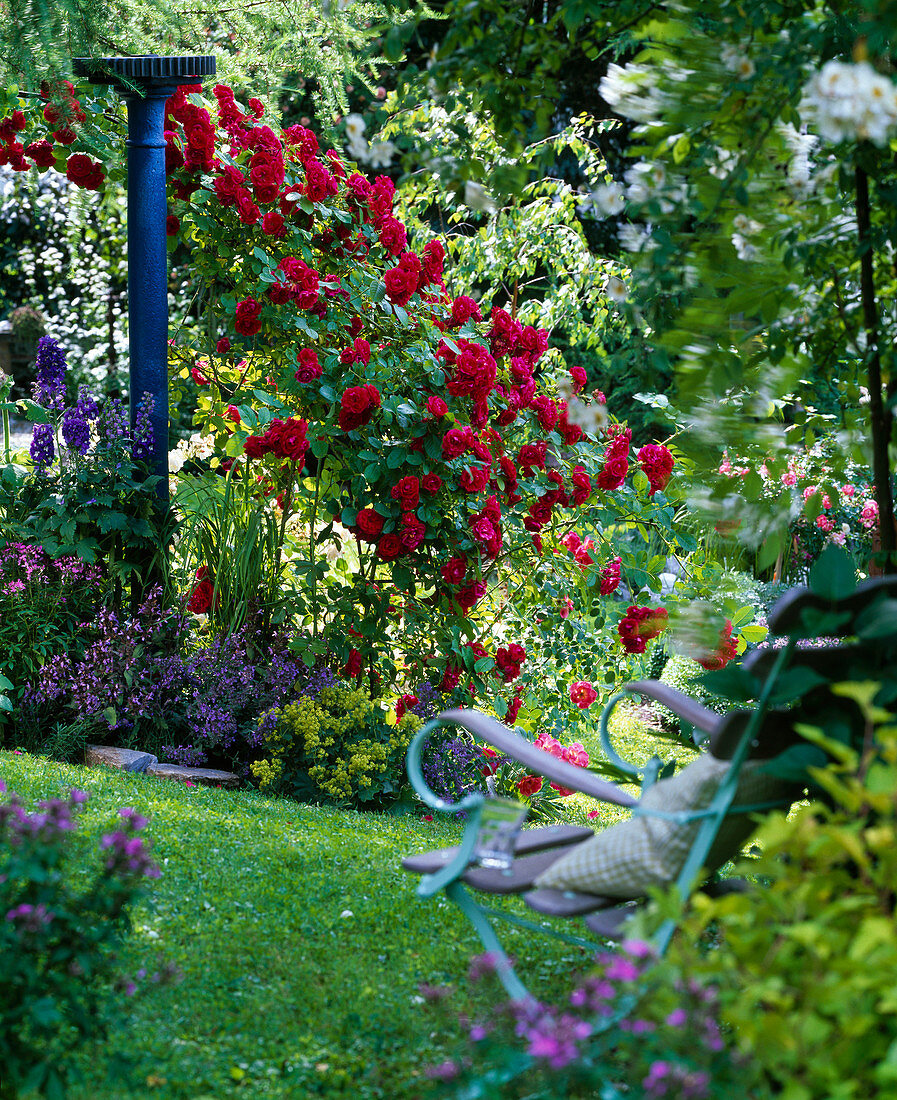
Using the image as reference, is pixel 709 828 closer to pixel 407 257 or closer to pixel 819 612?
pixel 819 612

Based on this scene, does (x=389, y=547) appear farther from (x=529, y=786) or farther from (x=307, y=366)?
(x=529, y=786)

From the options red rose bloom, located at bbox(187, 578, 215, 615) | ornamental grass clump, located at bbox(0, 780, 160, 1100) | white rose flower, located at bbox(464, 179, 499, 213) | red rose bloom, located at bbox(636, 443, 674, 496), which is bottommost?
ornamental grass clump, located at bbox(0, 780, 160, 1100)

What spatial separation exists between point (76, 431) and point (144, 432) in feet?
0.85

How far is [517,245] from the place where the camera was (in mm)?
6020

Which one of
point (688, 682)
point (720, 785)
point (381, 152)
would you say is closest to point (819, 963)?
point (720, 785)

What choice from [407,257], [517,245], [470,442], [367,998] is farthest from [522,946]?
[517,245]

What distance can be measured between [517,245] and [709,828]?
4.85 metres

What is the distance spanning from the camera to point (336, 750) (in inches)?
144

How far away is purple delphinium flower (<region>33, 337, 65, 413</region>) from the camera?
12.8 feet

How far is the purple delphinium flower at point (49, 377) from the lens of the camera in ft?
12.8

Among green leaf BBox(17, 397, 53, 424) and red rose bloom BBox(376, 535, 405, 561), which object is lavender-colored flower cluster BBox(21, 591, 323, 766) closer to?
red rose bloom BBox(376, 535, 405, 561)

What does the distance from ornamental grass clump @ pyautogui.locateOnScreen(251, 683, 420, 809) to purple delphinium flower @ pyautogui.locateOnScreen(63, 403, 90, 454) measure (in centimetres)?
120

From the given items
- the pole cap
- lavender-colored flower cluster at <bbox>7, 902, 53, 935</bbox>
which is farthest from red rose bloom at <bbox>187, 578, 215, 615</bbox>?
lavender-colored flower cluster at <bbox>7, 902, 53, 935</bbox>

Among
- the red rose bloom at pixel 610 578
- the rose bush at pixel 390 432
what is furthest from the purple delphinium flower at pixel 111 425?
the red rose bloom at pixel 610 578
